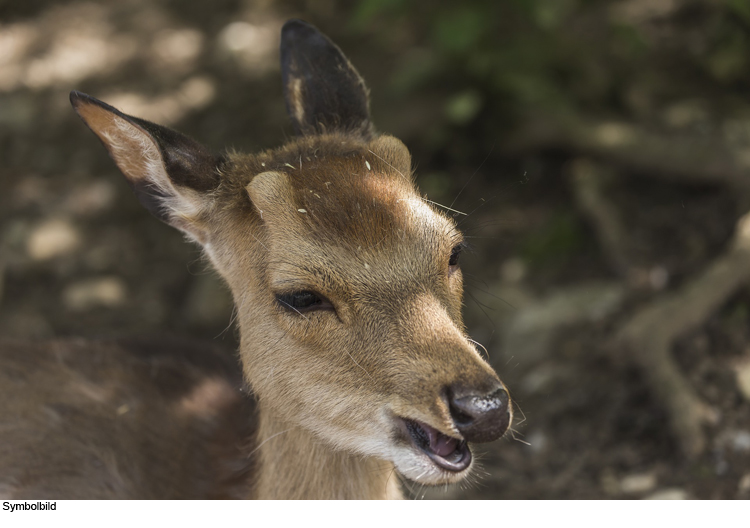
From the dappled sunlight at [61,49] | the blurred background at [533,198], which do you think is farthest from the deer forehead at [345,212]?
the dappled sunlight at [61,49]

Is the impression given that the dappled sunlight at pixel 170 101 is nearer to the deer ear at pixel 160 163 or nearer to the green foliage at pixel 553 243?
the green foliage at pixel 553 243

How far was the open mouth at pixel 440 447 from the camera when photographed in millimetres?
3316

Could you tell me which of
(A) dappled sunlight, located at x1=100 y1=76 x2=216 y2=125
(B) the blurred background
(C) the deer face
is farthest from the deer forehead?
(A) dappled sunlight, located at x1=100 y1=76 x2=216 y2=125

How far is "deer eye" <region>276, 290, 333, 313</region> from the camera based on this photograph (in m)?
3.62

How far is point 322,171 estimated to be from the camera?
3.89 meters

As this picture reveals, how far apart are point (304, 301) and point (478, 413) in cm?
103

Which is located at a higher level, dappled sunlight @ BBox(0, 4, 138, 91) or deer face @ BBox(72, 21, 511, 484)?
deer face @ BBox(72, 21, 511, 484)

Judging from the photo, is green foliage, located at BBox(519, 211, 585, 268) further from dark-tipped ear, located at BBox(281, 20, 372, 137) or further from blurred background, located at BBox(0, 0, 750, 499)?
dark-tipped ear, located at BBox(281, 20, 372, 137)

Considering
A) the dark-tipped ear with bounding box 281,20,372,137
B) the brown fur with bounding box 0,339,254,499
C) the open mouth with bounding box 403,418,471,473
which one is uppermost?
the dark-tipped ear with bounding box 281,20,372,137

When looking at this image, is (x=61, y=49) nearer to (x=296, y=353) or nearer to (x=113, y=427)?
(x=113, y=427)

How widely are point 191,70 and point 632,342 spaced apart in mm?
7032

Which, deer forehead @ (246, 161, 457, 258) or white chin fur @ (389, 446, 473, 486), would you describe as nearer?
white chin fur @ (389, 446, 473, 486)

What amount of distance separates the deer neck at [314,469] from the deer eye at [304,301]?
28.2 inches

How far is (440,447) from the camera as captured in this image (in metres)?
3.34
